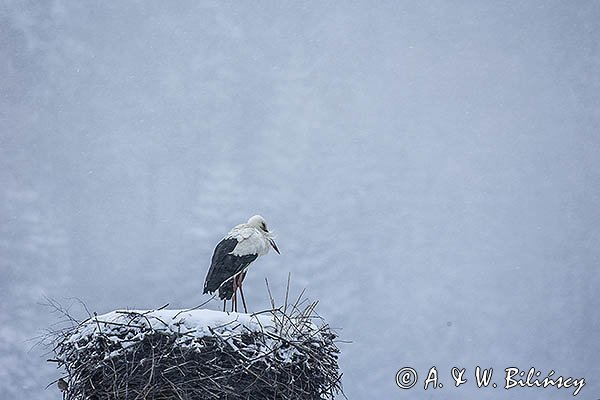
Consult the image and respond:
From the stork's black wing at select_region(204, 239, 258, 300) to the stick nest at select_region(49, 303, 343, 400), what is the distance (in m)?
1.11

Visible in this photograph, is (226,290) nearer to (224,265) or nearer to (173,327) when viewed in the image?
(224,265)

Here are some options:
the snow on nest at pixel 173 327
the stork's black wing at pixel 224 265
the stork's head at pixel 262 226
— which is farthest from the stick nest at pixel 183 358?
the stork's head at pixel 262 226

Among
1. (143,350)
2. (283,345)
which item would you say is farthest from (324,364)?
(143,350)

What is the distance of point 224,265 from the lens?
483cm

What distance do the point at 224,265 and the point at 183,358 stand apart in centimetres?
137

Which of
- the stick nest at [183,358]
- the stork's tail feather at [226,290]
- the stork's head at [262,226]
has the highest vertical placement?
the stork's head at [262,226]

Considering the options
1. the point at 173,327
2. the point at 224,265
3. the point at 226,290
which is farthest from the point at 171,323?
the point at 226,290

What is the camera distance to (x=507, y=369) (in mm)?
6211

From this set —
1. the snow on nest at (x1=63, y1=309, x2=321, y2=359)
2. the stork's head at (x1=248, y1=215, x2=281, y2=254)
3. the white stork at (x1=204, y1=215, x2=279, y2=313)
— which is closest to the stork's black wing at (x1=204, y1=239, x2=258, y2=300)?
the white stork at (x1=204, y1=215, x2=279, y2=313)

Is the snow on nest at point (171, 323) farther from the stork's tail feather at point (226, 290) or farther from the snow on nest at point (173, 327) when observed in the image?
the stork's tail feather at point (226, 290)

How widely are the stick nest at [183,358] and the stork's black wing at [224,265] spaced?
1105 mm

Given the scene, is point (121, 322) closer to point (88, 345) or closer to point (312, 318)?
point (88, 345)

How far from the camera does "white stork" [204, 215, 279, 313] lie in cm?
481

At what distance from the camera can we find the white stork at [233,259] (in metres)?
4.81
